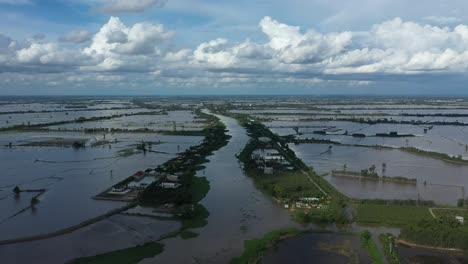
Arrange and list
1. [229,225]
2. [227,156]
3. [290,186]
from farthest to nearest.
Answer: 1. [227,156]
2. [290,186]
3. [229,225]

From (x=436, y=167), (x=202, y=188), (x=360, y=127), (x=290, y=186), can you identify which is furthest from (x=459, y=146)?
(x=202, y=188)

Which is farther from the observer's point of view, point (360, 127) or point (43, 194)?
point (360, 127)

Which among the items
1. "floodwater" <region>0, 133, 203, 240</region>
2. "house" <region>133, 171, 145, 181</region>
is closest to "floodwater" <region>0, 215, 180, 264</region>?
"floodwater" <region>0, 133, 203, 240</region>

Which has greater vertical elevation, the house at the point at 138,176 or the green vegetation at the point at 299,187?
the house at the point at 138,176

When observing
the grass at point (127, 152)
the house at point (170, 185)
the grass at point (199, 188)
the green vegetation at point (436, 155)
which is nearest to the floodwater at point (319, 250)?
the grass at point (199, 188)

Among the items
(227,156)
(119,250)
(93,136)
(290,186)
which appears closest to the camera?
(119,250)

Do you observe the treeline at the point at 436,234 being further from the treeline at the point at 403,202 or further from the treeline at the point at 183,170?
the treeline at the point at 183,170

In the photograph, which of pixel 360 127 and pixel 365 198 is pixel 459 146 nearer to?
pixel 360 127
